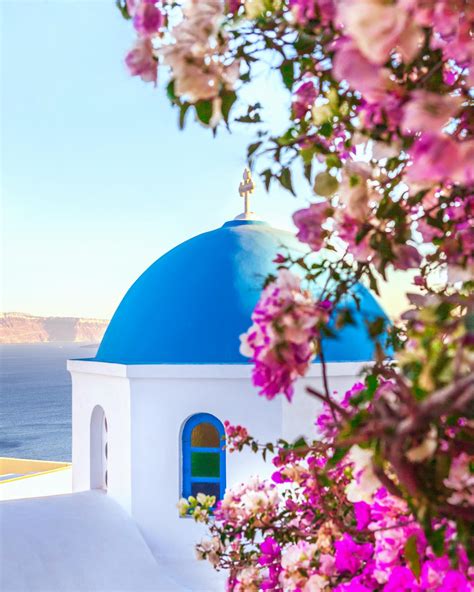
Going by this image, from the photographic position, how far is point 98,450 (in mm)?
9117

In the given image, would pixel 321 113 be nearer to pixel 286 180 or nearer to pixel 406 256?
pixel 286 180

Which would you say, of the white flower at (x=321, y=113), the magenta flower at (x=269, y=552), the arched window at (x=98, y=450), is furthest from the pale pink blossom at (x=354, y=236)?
the arched window at (x=98, y=450)

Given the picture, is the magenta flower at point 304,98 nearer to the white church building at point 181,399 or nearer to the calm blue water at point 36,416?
the white church building at point 181,399

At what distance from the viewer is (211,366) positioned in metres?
7.75

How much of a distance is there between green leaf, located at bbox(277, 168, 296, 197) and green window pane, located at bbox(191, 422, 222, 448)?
804 centimetres

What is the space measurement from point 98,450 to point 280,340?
789 centimetres

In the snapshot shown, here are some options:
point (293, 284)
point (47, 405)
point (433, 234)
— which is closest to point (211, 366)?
point (433, 234)

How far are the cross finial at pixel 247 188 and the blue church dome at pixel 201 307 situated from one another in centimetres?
85

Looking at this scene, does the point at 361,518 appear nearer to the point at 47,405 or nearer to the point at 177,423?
the point at 177,423

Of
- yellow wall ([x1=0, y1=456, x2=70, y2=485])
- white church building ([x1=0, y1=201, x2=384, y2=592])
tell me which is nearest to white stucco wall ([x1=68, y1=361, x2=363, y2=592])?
white church building ([x1=0, y1=201, x2=384, y2=592])

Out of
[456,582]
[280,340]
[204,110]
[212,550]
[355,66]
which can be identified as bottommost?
[212,550]

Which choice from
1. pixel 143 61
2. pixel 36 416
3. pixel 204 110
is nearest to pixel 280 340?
pixel 204 110

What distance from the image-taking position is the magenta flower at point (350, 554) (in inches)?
109

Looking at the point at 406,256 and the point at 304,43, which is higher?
the point at 304,43
